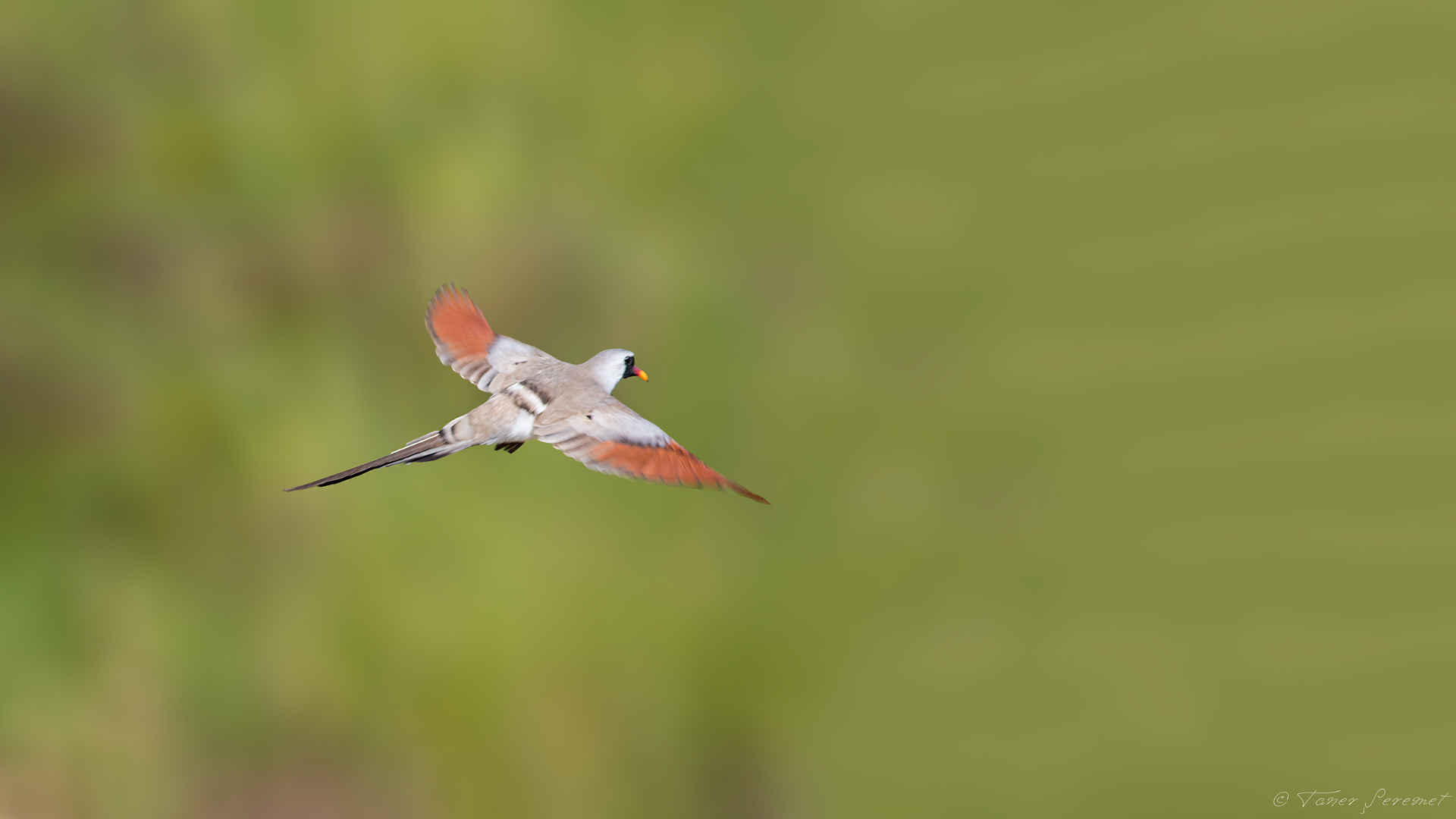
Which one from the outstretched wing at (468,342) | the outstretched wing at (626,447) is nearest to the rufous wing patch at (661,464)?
the outstretched wing at (626,447)

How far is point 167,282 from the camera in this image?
1178 mm

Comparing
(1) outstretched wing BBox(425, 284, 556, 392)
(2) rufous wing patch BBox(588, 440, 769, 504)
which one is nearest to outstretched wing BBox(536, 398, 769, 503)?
(2) rufous wing patch BBox(588, 440, 769, 504)

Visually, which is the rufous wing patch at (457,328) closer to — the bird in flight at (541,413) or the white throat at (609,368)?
the bird in flight at (541,413)

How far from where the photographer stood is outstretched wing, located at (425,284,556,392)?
2.23 ft

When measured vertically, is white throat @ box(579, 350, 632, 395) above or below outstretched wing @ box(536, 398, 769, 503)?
above

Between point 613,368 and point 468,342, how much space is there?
13 centimetres

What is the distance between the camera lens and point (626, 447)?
547 mm

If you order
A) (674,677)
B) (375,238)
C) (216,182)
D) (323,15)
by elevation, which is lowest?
(674,677)

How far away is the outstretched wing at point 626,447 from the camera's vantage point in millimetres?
528

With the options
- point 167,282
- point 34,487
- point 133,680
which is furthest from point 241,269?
point 133,680

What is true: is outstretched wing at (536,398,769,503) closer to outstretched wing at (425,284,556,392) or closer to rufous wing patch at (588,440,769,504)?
rufous wing patch at (588,440,769,504)

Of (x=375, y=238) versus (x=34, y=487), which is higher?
(x=375, y=238)

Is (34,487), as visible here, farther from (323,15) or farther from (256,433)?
(323,15)

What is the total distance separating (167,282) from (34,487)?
0.26 m
